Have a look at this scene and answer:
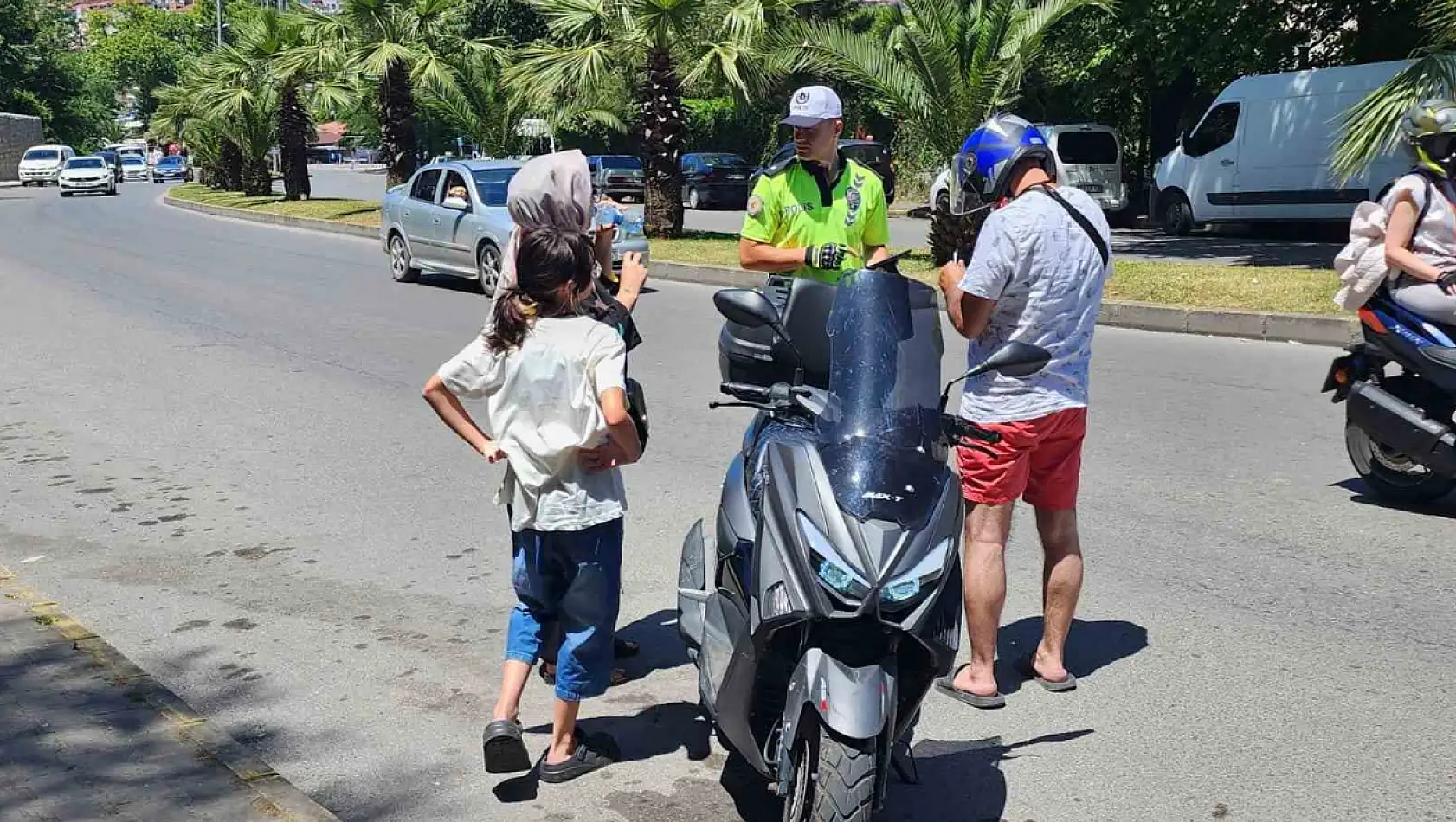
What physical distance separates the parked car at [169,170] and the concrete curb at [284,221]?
3197 centimetres

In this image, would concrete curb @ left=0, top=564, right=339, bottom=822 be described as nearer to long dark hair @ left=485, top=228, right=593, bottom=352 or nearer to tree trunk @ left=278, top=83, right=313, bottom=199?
long dark hair @ left=485, top=228, right=593, bottom=352

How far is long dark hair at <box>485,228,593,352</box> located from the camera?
3.89m

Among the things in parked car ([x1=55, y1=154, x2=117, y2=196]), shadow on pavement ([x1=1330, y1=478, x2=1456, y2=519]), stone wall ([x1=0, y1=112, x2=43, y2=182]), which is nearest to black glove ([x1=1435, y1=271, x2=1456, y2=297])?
shadow on pavement ([x1=1330, y1=478, x2=1456, y2=519])

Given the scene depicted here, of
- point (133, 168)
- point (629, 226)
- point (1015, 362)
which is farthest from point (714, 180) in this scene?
point (133, 168)

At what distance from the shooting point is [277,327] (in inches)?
526

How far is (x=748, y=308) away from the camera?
3.77 m

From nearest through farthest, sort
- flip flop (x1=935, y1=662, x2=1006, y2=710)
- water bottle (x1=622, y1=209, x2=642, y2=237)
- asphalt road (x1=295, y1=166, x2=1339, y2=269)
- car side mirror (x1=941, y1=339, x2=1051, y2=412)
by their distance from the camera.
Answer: car side mirror (x1=941, y1=339, x2=1051, y2=412), flip flop (x1=935, y1=662, x2=1006, y2=710), water bottle (x1=622, y1=209, x2=642, y2=237), asphalt road (x1=295, y1=166, x2=1339, y2=269)

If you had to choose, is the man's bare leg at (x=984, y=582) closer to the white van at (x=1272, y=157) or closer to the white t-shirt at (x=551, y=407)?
the white t-shirt at (x=551, y=407)

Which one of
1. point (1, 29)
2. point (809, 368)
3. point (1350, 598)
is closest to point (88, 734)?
point (809, 368)

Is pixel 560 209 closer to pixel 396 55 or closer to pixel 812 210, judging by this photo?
pixel 812 210

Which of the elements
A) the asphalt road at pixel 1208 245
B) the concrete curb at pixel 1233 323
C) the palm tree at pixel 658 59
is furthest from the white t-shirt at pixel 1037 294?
the palm tree at pixel 658 59

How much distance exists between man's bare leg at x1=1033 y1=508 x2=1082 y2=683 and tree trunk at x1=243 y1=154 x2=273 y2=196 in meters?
37.5

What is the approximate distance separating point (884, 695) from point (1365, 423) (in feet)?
14.6

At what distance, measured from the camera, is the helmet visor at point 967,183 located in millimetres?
4500
